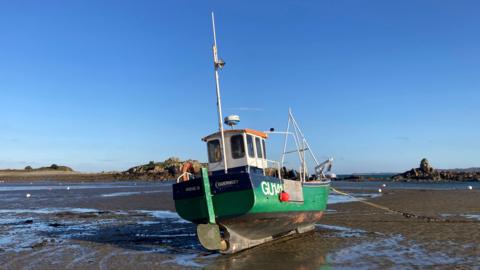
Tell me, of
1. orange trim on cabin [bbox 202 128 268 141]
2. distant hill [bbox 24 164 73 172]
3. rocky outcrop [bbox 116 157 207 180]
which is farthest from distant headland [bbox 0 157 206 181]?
orange trim on cabin [bbox 202 128 268 141]

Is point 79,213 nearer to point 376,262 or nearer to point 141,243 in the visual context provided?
point 141,243

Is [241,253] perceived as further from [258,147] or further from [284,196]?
[258,147]

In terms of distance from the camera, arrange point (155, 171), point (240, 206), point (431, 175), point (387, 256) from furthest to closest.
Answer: point (155, 171), point (431, 175), point (240, 206), point (387, 256)

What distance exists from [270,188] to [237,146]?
2.29m

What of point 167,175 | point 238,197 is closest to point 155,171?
point 167,175

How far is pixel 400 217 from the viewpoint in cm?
2084

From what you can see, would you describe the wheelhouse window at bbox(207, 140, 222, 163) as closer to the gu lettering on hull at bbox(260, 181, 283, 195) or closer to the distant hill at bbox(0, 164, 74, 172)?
the gu lettering on hull at bbox(260, 181, 283, 195)

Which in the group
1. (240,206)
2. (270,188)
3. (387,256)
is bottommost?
(387,256)

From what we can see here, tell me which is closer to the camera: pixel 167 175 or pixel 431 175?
pixel 431 175

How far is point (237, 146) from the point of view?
1477 cm

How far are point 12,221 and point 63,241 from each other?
22.9 ft

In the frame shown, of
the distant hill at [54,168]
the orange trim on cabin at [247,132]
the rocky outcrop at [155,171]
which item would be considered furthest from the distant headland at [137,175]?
the orange trim on cabin at [247,132]

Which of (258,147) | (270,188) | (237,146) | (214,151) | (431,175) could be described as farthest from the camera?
(431,175)

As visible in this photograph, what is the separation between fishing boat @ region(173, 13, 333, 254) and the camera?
12211mm
